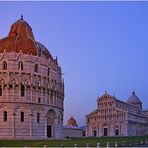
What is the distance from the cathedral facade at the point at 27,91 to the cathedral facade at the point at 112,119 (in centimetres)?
3414

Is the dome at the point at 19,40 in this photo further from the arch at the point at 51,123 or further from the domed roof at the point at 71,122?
the domed roof at the point at 71,122

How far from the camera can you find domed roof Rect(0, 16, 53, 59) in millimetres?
60750

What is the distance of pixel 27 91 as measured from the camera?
57.3 m

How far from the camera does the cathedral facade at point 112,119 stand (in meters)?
93.8

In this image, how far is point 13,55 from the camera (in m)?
58.2

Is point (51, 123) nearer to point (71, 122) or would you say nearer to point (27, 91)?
point (27, 91)

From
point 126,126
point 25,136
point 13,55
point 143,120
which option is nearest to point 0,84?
point 13,55

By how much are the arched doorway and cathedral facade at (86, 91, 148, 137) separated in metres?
34.5

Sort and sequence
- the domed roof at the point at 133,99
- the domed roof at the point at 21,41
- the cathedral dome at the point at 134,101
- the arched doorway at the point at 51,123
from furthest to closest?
the domed roof at the point at 133,99, the cathedral dome at the point at 134,101, the domed roof at the point at 21,41, the arched doorway at the point at 51,123

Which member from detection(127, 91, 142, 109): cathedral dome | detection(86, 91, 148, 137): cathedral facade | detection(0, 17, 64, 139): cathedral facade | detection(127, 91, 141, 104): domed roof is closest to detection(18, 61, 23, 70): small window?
detection(0, 17, 64, 139): cathedral facade

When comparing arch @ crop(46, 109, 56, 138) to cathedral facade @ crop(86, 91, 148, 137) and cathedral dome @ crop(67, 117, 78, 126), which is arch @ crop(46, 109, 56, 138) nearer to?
cathedral facade @ crop(86, 91, 148, 137)

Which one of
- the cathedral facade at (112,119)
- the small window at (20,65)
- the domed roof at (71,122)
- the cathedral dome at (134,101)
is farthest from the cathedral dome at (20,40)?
the cathedral dome at (134,101)

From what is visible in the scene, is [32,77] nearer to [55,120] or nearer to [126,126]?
[55,120]

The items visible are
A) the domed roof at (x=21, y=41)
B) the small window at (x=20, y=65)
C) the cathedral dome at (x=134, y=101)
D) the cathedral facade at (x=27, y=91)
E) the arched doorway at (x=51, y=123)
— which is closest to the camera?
the cathedral facade at (x=27, y=91)
